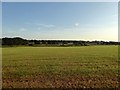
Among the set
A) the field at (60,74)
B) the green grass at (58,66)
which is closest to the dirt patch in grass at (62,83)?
the field at (60,74)

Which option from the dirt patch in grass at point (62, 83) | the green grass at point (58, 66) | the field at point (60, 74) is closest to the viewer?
the dirt patch in grass at point (62, 83)

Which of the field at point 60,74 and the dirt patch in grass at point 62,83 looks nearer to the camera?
the dirt patch in grass at point 62,83

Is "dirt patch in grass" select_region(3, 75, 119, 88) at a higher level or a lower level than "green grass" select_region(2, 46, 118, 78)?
higher

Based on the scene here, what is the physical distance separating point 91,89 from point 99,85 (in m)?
1.17

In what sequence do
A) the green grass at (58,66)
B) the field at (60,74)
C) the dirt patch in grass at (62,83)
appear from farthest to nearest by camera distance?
1. the green grass at (58,66)
2. the field at (60,74)
3. the dirt patch in grass at (62,83)

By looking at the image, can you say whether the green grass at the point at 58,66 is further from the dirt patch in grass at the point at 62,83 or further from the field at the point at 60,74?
the dirt patch in grass at the point at 62,83

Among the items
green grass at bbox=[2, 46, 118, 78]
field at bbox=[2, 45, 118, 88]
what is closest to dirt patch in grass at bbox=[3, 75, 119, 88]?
field at bbox=[2, 45, 118, 88]

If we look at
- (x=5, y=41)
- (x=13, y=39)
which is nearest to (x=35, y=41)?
(x=13, y=39)

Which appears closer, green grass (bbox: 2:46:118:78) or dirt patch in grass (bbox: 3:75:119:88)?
dirt patch in grass (bbox: 3:75:119:88)

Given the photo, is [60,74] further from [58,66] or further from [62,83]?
[58,66]

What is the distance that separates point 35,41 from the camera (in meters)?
186

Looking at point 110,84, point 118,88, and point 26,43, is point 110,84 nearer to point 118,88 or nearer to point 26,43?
point 118,88

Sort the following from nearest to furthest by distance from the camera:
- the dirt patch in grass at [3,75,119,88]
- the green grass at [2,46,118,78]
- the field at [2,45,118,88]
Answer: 1. the dirt patch in grass at [3,75,119,88]
2. the field at [2,45,118,88]
3. the green grass at [2,46,118,78]

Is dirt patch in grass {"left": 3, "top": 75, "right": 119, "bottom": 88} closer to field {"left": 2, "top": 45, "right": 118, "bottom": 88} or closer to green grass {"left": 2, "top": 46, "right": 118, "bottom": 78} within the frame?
field {"left": 2, "top": 45, "right": 118, "bottom": 88}
